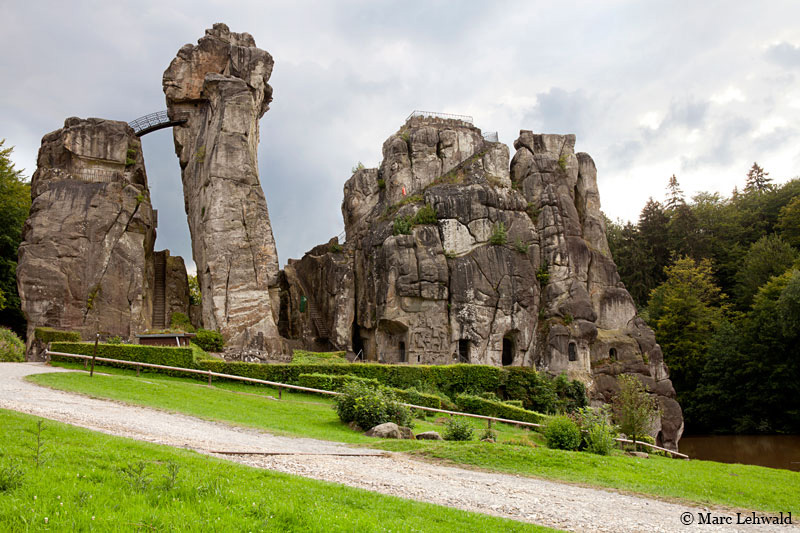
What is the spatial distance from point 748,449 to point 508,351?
664 inches

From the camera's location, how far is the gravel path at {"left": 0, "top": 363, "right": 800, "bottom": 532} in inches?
373

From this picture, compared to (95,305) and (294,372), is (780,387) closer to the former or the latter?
(294,372)

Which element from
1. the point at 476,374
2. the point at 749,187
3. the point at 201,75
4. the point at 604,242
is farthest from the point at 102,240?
the point at 749,187

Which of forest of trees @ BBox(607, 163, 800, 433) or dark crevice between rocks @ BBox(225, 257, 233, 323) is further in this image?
forest of trees @ BBox(607, 163, 800, 433)

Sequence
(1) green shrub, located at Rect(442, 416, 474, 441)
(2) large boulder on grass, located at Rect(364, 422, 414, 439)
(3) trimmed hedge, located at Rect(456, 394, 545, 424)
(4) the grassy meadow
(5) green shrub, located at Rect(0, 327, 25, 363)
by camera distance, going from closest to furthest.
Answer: (4) the grassy meadow < (2) large boulder on grass, located at Rect(364, 422, 414, 439) < (1) green shrub, located at Rect(442, 416, 474, 441) < (3) trimmed hedge, located at Rect(456, 394, 545, 424) < (5) green shrub, located at Rect(0, 327, 25, 363)

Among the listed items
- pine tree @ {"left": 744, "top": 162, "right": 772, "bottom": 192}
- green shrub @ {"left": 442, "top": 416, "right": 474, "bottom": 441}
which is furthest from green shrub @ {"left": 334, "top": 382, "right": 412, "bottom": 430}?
pine tree @ {"left": 744, "top": 162, "right": 772, "bottom": 192}

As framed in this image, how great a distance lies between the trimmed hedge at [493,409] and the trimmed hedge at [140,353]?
41.6ft

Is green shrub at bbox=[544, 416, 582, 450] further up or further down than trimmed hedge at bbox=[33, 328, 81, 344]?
further down

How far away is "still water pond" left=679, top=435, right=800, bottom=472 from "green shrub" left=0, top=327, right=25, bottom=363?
1663 inches

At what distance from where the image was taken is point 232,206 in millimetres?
38219

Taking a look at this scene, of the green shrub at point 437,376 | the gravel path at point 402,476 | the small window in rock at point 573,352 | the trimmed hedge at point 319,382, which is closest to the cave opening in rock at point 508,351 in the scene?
the small window in rock at point 573,352

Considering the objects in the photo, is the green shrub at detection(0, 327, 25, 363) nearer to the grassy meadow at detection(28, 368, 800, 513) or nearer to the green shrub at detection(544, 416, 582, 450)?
the grassy meadow at detection(28, 368, 800, 513)

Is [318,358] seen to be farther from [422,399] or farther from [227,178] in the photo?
[227,178]

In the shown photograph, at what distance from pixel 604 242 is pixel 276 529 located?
4674cm
